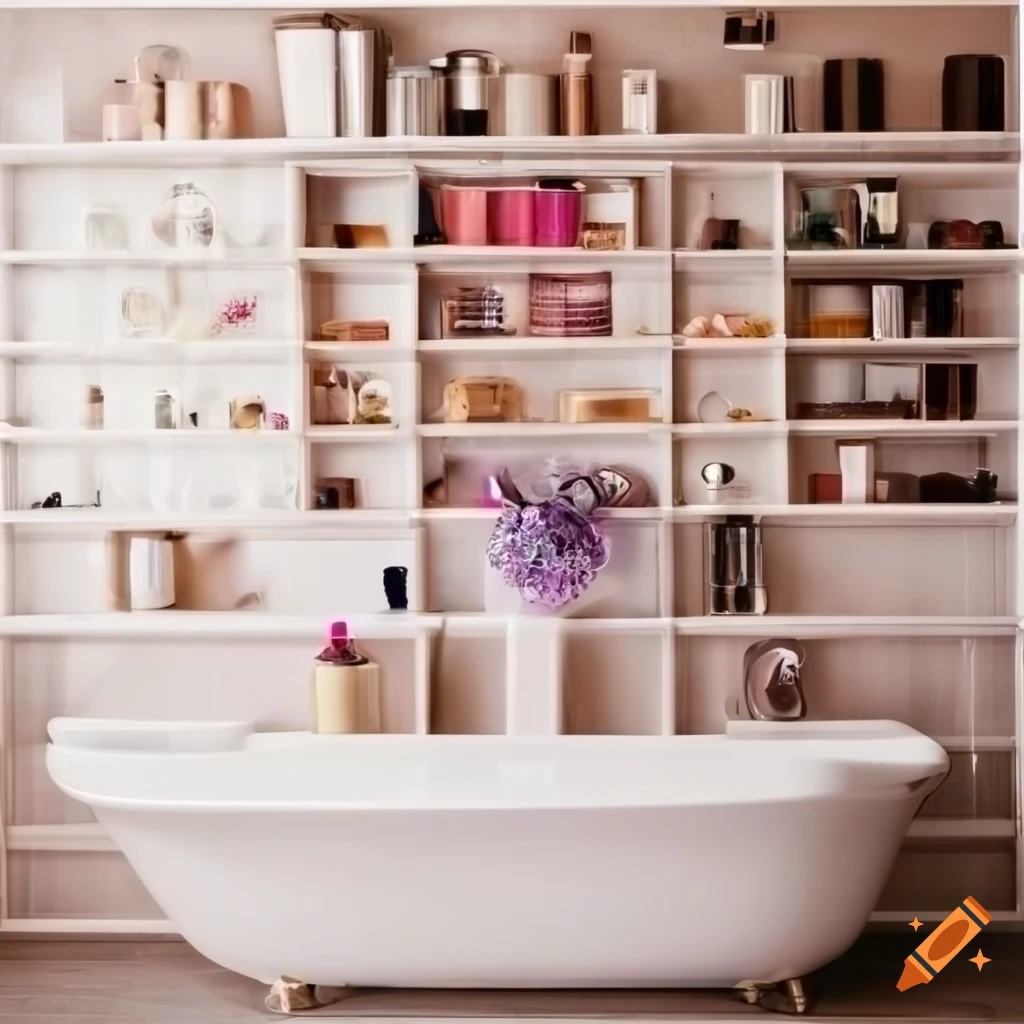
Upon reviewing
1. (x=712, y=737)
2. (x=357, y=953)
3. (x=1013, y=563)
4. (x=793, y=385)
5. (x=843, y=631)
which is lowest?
(x=357, y=953)

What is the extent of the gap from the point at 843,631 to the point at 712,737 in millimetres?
392

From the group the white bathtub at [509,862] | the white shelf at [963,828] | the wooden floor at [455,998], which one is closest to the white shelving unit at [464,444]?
the white shelf at [963,828]

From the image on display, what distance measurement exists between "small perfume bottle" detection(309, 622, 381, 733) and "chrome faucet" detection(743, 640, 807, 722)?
865 millimetres

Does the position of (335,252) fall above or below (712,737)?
above

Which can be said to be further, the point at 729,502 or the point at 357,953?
the point at 729,502

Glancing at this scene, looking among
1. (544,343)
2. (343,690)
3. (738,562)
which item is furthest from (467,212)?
(343,690)

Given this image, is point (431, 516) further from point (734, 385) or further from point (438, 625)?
point (734, 385)

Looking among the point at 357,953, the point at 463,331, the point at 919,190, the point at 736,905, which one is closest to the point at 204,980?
the point at 357,953

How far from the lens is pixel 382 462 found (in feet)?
8.25

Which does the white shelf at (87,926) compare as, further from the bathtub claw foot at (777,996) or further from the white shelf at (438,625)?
the bathtub claw foot at (777,996)

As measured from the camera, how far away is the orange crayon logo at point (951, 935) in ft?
7.99

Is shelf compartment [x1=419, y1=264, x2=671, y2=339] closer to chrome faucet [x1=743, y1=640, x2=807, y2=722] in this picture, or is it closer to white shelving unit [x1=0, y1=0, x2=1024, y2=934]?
white shelving unit [x1=0, y1=0, x2=1024, y2=934]

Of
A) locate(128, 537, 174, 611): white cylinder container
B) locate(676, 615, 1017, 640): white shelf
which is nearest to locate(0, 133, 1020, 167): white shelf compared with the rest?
locate(128, 537, 174, 611): white cylinder container

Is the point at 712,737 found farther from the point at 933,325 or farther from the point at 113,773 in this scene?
the point at 113,773
